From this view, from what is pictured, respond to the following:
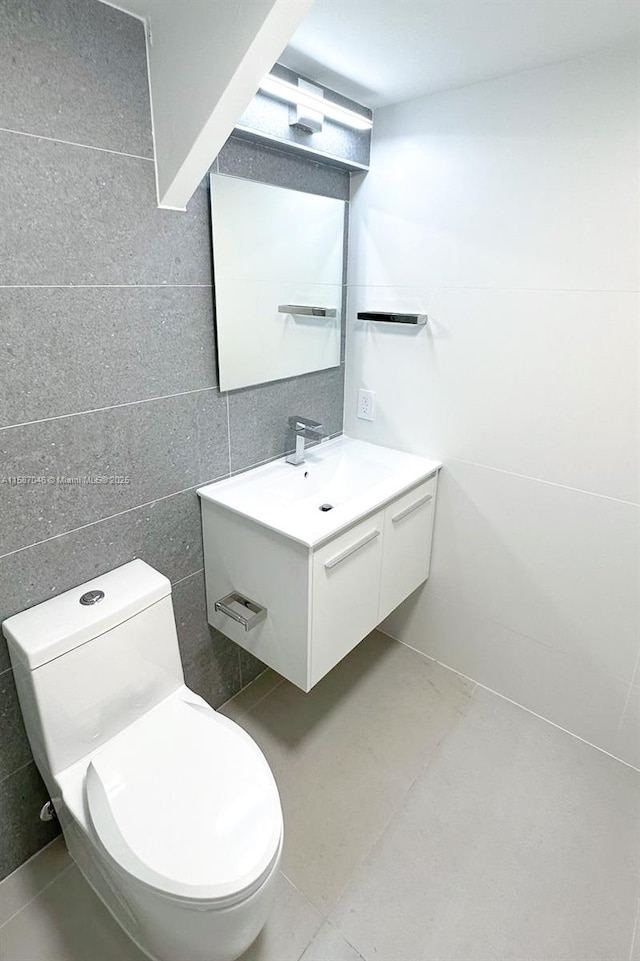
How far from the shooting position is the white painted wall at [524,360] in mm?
1380

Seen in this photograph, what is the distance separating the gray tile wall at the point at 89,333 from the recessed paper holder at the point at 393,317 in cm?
51

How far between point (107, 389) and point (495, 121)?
1.37 metres

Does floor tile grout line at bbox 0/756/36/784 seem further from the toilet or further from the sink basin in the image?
the sink basin

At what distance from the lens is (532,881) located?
4.52 feet

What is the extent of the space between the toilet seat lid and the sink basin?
1.84 ft

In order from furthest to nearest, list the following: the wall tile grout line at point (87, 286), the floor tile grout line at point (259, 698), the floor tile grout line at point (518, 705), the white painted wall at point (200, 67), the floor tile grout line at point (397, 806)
A: 1. the floor tile grout line at point (259, 698)
2. the floor tile grout line at point (518, 705)
3. the floor tile grout line at point (397, 806)
4. the wall tile grout line at point (87, 286)
5. the white painted wall at point (200, 67)

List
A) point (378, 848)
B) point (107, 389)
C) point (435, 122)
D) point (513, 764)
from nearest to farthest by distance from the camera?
point (107, 389) → point (378, 848) → point (435, 122) → point (513, 764)

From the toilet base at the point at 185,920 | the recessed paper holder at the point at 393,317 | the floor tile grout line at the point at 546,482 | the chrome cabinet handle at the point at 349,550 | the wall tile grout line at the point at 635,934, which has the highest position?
the recessed paper holder at the point at 393,317

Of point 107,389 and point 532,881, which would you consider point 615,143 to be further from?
point 532,881

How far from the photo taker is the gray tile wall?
106 cm

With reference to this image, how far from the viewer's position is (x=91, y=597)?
4.20ft

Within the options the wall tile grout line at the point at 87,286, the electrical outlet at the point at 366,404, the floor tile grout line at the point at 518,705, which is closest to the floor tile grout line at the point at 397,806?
the floor tile grout line at the point at 518,705

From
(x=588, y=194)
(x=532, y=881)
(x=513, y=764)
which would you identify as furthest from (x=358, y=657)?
(x=588, y=194)

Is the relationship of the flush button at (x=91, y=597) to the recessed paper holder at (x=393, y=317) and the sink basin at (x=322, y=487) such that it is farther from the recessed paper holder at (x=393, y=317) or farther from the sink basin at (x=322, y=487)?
the recessed paper holder at (x=393, y=317)
